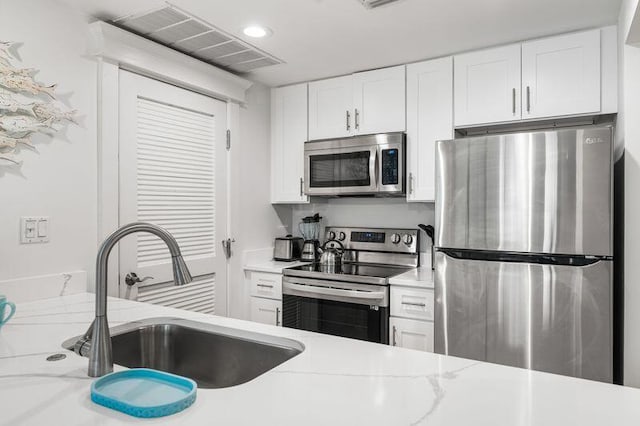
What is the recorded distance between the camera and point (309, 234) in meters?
3.39

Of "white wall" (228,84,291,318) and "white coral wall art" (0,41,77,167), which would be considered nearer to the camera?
"white coral wall art" (0,41,77,167)

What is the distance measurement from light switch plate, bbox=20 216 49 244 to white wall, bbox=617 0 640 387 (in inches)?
101

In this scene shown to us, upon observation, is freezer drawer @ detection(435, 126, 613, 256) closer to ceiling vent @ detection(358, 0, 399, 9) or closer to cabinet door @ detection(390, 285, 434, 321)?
cabinet door @ detection(390, 285, 434, 321)

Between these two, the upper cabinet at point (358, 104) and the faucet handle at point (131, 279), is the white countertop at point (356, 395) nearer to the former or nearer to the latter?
the faucet handle at point (131, 279)

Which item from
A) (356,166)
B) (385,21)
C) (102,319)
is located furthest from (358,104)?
(102,319)

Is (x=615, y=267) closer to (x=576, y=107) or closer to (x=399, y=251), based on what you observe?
(x=576, y=107)

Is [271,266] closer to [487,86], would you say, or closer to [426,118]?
[426,118]

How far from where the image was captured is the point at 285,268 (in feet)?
9.41

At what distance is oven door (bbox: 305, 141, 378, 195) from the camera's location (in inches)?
112

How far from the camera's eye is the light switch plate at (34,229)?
72.2 inches

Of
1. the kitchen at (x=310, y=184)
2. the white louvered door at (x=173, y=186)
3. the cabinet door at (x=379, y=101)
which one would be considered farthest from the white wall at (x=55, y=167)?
the cabinet door at (x=379, y=101)

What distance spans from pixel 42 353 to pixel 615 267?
7.52 feet

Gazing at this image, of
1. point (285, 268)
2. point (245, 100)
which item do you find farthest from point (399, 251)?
point (245, 100)

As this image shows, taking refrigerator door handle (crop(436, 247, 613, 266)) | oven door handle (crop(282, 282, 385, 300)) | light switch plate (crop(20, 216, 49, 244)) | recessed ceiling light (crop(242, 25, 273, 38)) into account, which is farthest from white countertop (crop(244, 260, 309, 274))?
recessed ceiling light (crop(242, 25, 273, 38))
